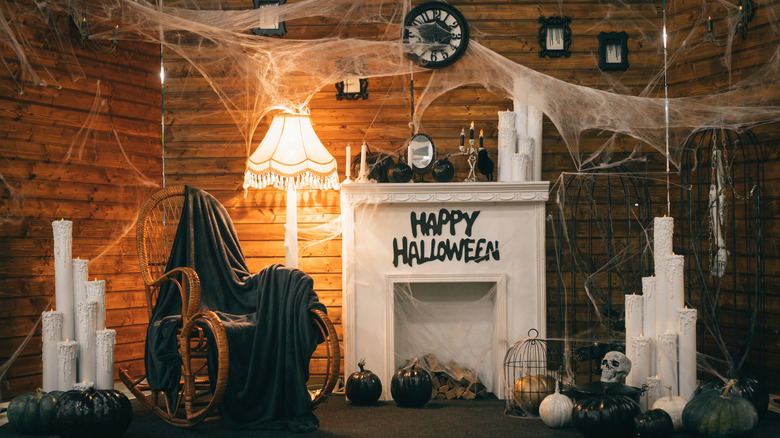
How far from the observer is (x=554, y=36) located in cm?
445

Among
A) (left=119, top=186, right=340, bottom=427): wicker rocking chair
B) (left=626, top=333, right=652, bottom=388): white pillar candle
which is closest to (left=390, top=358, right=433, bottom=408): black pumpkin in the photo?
(left=119, top=186, right=340, bottom=427): wicker rocking chair

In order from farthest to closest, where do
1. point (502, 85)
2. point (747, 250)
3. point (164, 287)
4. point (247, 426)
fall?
1. point (502, 85)
2. point (747, 250)
3. point (164, 287)
4. point (247, 426)

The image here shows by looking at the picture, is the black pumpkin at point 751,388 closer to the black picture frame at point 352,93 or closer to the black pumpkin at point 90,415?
the black picture frame at point 352,93

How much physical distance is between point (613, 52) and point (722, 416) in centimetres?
238

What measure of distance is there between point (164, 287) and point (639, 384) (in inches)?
97.1

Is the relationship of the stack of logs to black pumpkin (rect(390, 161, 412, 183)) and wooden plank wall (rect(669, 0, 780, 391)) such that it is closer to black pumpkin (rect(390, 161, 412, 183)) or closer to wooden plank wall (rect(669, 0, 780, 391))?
black pumpkin (rect(390, 161, 412, 183))

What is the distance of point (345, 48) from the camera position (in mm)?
4168

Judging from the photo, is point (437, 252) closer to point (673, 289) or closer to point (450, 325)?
point (450, 325)

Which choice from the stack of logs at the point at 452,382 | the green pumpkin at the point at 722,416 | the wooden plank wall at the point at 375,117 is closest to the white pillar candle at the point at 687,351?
the green pumpkin at the point at 722,416

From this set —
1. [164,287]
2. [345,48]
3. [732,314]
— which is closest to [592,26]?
[345,48]

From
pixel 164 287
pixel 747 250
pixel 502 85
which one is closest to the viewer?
pixel 164 287

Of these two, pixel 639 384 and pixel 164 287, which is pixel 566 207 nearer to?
pixel 639 384

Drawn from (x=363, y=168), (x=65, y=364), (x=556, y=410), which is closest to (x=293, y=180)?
(x=363, y=168)

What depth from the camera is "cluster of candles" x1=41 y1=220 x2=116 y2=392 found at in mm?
3543
